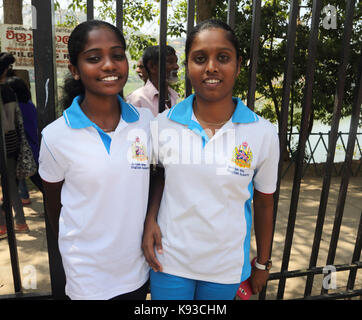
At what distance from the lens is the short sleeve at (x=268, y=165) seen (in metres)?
1.58

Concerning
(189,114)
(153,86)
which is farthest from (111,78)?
(153,86)

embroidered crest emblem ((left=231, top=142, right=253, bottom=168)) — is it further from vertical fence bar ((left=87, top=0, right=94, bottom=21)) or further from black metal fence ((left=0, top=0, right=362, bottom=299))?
vertical fence bar ((left=87, top=0, right=94, bottom=21))

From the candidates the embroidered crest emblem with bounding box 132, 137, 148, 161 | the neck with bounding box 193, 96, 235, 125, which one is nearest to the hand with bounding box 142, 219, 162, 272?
the embroidered crest emblem with bounding box 132, 137, 148, 161

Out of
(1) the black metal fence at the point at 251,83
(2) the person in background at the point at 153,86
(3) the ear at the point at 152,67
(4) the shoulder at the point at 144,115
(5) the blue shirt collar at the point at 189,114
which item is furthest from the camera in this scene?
(3) the ear at the point at 152,67

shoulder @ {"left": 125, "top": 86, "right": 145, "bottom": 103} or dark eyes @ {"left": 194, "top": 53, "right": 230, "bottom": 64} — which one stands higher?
dark eyes @ {"left": 194, "top": 53, "right": 230, "bottom": 64}

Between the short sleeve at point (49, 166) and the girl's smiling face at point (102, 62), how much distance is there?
34 centimetres

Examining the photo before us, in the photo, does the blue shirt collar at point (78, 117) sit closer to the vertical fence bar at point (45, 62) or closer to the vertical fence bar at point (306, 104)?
the vertical fence bar at point (45, 62)

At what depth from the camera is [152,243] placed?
1604 millimetres

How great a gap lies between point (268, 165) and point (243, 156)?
157 mm

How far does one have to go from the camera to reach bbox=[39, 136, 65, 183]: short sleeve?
4.88ft

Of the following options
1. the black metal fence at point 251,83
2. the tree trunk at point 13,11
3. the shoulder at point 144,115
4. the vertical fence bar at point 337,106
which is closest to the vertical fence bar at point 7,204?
the black metal fence at point 251,83

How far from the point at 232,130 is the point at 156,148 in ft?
1.24

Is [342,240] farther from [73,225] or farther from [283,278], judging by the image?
[73,225]
